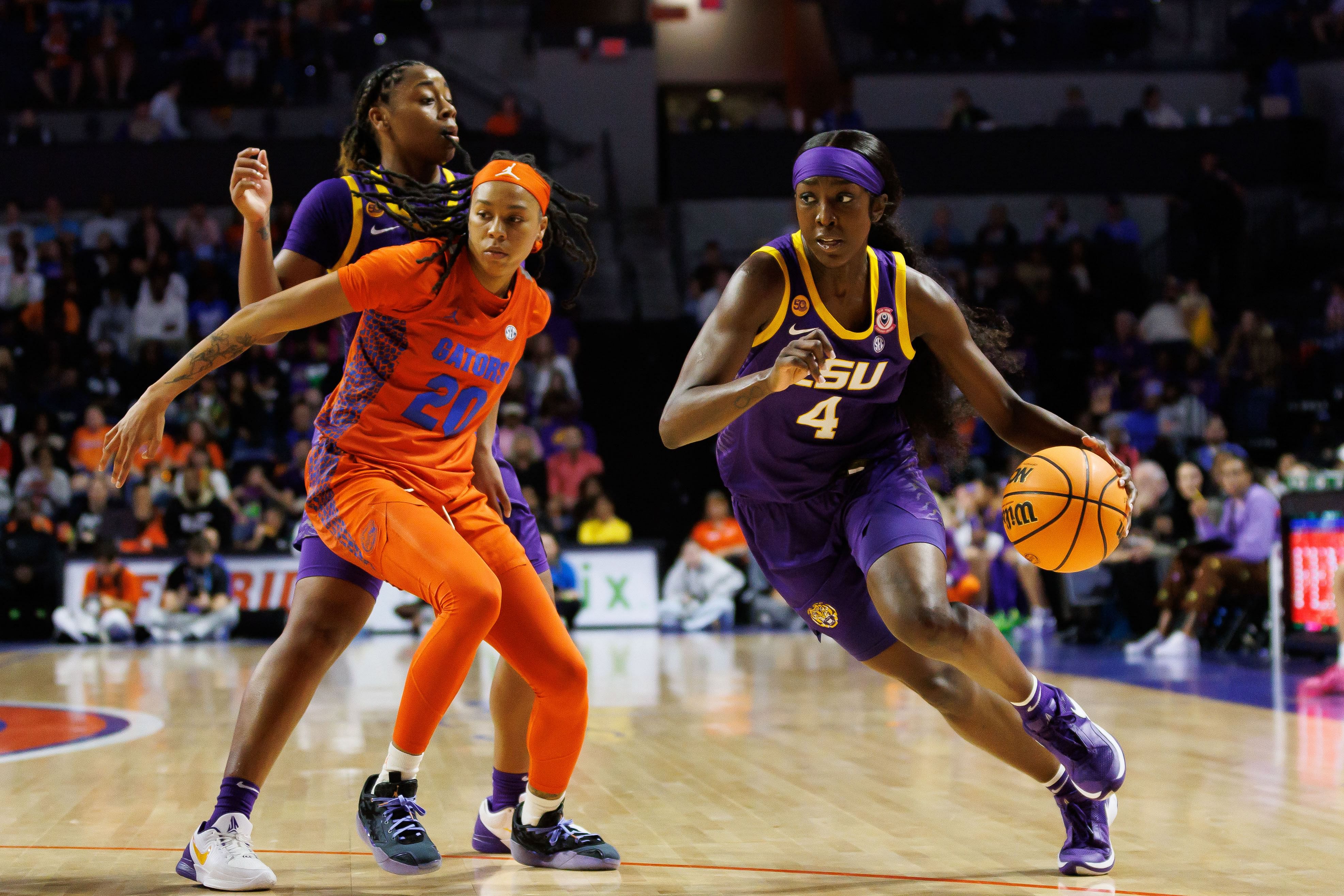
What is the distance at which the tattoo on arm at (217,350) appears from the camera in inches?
144

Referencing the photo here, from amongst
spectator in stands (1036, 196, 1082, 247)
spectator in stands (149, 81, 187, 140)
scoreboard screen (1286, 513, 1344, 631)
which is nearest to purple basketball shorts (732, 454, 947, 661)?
scoreboard screen (1286, 513, 1344, 631)

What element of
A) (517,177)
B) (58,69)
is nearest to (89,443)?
(58,69)

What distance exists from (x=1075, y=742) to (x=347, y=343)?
94.4 inches

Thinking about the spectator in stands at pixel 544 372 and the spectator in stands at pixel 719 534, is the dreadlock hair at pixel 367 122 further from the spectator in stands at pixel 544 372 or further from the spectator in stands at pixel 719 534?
the spectator in stands at pixel 544 372

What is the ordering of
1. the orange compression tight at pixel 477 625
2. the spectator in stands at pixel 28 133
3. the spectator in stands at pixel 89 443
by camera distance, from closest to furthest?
the orange compression tight at pixel 477 625
the spectator in stands at pixel 89 443
the spectator in stands at pixel 28 133

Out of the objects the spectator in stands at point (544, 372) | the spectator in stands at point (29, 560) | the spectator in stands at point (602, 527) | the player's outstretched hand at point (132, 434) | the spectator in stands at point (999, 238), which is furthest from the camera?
the spectator in stands at point (999, 238)

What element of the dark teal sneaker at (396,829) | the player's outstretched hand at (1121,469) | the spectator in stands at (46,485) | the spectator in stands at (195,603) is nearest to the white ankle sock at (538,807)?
the dark teal sneaker at (396,829)

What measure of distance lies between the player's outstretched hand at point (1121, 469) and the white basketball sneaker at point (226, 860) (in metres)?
2.48

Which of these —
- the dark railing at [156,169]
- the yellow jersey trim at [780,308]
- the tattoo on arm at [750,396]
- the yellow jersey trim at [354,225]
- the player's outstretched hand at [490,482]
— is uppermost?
the dark railing at [156,169]

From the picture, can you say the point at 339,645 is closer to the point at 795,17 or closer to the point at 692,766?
the point at 692,766

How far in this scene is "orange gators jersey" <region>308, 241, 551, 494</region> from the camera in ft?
12.7

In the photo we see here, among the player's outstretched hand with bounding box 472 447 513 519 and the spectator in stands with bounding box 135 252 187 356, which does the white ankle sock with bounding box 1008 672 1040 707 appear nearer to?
the player's outstretched hand with bounding box 472 447 513 519

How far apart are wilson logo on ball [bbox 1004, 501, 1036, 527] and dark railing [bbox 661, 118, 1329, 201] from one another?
15.7m

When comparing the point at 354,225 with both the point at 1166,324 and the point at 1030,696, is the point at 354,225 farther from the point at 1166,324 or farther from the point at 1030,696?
the point at 1166,324
